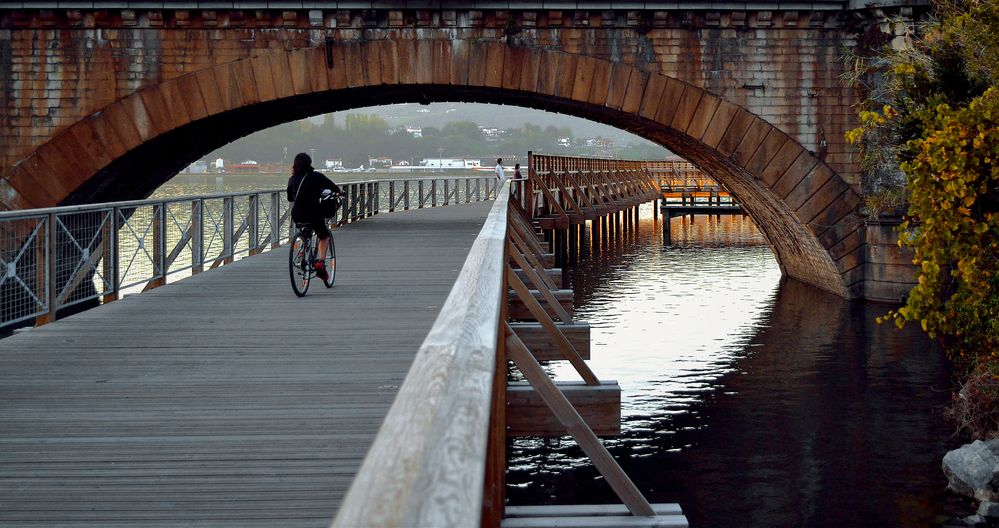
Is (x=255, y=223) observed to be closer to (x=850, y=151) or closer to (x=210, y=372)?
(x=850, y=151)

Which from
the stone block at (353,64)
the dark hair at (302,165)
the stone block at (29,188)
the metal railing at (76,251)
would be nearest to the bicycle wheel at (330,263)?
the dark hair at (302,165)

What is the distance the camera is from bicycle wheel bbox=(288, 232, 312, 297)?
12.4 metres

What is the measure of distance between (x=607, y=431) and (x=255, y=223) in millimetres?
12957

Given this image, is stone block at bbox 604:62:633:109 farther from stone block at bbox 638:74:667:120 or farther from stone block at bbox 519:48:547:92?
stone block at bbox 519:48:547:92

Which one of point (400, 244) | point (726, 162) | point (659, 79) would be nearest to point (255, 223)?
point (400, 244)

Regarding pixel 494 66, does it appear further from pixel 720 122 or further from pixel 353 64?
pixel 720 122

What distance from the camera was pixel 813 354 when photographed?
720 inches

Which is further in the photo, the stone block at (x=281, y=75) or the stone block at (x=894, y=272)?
the stone block at (x=281, y=75)

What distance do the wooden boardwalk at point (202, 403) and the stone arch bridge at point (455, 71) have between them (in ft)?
33.2

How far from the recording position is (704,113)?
22.2 meters

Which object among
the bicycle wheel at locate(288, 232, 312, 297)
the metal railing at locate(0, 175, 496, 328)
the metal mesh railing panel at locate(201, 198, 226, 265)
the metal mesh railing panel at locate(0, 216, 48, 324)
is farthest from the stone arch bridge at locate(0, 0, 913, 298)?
the metal mesh railing panel at locate(0, 216, 48, 324)

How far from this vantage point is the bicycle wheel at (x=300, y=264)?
40.7ft

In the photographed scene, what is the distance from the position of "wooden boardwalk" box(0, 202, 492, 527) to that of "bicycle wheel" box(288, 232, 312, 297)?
150 millimetres

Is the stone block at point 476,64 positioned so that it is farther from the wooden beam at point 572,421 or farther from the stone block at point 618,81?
the wooden beam at point 572,421
